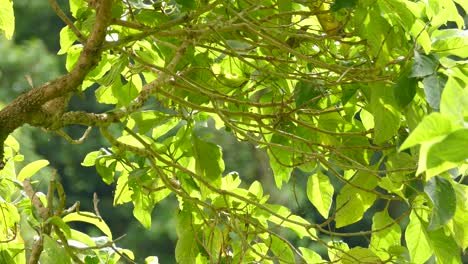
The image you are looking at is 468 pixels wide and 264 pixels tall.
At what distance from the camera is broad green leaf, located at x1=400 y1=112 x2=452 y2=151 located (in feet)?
1.49

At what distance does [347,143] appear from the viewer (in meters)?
0.97

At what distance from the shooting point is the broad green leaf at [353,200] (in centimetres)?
96

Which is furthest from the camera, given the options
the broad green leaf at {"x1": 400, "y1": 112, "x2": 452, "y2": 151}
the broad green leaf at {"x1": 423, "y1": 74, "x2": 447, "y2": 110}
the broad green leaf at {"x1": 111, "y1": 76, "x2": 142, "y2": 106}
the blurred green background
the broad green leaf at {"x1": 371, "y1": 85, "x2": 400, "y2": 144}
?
the blurred green background

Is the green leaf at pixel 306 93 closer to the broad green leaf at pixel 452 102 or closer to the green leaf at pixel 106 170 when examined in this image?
the green leaf at pixel 106 170

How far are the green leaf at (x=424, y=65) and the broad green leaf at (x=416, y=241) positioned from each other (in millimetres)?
234

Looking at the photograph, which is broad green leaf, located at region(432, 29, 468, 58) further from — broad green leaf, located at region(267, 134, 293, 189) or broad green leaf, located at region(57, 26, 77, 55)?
broad green leaf, located at region(57, 26, 77, 55)

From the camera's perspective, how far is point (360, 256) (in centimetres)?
97

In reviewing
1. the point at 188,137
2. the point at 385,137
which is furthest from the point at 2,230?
the point at 385,137

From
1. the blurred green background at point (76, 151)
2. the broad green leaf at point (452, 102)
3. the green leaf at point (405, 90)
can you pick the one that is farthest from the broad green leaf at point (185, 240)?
the blurred green background at point (76, 151)

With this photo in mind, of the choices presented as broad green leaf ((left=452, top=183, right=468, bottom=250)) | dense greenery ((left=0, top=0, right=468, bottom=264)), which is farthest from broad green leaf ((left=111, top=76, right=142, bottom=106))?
broad green leaf ((left=452, top=183, right=468, bottom=250))

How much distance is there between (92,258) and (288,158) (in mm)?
236

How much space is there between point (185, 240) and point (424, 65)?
0.41 m

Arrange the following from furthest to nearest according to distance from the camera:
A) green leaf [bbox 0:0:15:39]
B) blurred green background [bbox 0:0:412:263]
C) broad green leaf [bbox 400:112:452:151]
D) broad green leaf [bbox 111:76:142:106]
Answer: blurred green background [bbox 0:0:412:263], green leaf [bbox 0:0:15:39], broad green leaf [bbox 111:76:142:106], broad green leaf [bbox 400:112:452:151]

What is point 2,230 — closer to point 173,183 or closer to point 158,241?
point 173,183
